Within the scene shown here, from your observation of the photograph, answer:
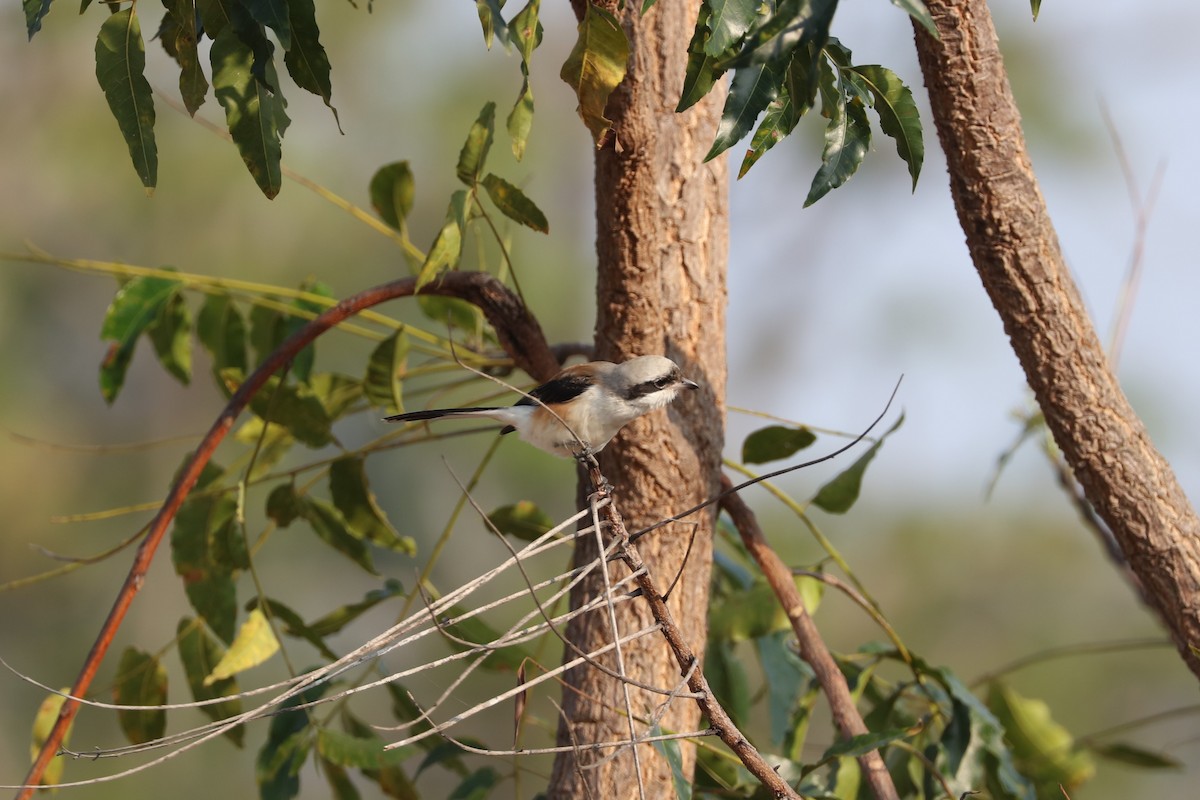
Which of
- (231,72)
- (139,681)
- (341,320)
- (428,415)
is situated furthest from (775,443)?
(139,681)

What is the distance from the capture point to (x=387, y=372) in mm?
2453

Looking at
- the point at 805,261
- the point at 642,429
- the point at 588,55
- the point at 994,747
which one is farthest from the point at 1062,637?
the point at 588,55

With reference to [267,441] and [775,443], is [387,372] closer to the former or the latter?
[267,441]

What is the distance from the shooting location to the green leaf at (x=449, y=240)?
1817 mm

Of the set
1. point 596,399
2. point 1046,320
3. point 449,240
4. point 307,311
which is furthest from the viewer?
point 307,311

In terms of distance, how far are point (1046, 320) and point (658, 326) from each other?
721 millimetres

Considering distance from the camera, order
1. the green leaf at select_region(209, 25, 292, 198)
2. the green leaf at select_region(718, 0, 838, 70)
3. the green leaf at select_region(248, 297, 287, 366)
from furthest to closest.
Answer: the green leaf at select_region(248, 297, 287, 366), the green leaf at select_region(209, 25, 292, 198), the green leaf at select_region(718, 0, 838, 70)

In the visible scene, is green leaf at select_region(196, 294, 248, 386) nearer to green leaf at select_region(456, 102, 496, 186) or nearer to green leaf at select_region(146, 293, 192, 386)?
green leaf at select_region(146, 293, 192, 386)

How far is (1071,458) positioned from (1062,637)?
9.89m

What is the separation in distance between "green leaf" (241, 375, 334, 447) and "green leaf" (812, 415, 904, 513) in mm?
1126

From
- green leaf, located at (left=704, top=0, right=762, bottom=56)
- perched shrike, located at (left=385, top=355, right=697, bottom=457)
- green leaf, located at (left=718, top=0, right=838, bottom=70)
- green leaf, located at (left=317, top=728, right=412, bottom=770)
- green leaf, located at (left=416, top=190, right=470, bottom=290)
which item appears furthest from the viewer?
green leaf, located at (left=317, top=728, right=412, bottom=770)

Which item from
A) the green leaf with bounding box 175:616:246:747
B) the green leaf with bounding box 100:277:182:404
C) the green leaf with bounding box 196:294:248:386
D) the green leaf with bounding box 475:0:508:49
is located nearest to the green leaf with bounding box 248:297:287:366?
the green leaf with bounding box 196:294:248:386

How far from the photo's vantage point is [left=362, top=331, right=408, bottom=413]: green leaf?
243cm

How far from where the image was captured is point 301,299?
2.71 m
